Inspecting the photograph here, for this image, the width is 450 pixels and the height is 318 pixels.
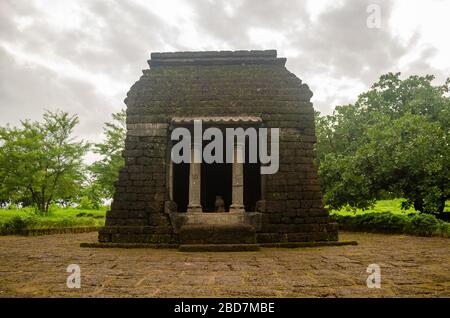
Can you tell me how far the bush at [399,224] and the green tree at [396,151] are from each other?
0.81m

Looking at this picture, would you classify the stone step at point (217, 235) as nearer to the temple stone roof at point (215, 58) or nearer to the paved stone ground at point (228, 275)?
the paved stone ground at point (228, 275)

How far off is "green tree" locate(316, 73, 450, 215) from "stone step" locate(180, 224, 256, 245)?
7632 millimetres

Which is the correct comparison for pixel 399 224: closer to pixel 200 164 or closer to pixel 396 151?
pixel 396 151

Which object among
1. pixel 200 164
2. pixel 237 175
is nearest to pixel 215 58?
pixel 200 164

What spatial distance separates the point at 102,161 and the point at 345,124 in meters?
15.4

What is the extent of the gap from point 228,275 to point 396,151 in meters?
11.5

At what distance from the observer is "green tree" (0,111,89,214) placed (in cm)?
1802

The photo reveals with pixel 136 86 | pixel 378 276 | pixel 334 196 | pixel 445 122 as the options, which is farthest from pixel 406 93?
pixel 378 276

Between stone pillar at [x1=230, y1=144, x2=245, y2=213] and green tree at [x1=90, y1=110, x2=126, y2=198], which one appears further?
green tree at [x1=90, y1=110, x2=126, y2=198]

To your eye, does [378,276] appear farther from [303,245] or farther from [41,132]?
[41,132]

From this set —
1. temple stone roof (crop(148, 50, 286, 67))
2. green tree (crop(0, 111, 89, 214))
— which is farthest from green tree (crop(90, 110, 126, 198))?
temple stone roof (crop(148, 50, 286, 67))

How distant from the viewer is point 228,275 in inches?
200

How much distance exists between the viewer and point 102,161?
75.9ft

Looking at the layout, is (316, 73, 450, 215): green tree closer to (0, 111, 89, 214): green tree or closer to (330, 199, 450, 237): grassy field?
(330, 199, 450, 237): grassy field
